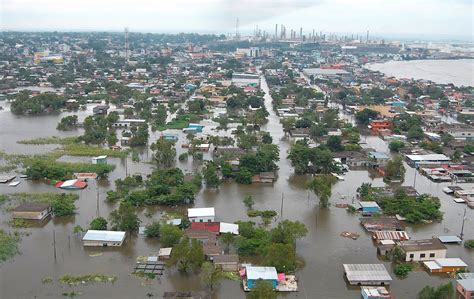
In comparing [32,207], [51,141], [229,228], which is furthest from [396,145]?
[51,141]

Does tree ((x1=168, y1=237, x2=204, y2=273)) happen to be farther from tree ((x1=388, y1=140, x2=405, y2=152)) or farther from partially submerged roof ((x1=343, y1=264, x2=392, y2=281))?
tree ((x1=388, y1=140, x2=405, y2=152))

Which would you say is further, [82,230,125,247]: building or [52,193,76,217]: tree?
[52,193,76,217]: tree

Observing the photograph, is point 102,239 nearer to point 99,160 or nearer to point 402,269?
point 99,160

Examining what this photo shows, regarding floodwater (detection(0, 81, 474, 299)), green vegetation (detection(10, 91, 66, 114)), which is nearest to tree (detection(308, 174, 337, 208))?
floodwater (detection(0, 81, 474, 299))

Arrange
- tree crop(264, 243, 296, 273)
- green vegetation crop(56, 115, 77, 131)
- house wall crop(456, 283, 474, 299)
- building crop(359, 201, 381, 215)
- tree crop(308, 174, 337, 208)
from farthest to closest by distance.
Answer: green vegetation crop(56, 115, 77, 131) < tree crop(308, 174, 337, 208) < building crop(359, 201, 381, 215) < tree crop(264, 243, 296, 273) < house wall crop(456, 283, 474, 299)

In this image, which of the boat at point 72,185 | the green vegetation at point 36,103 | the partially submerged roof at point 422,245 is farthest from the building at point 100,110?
the partially submerged roof at point 422,245

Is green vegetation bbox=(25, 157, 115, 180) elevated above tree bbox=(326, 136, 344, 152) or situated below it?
below
